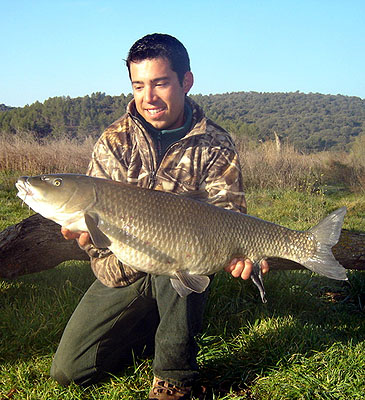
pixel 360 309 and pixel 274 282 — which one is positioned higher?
pixel 274 282

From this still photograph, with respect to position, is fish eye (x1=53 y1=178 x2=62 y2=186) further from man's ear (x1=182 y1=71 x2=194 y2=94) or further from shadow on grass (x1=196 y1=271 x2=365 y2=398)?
shadow on grass (x1=196 y1=271 x2=365 y2=398)

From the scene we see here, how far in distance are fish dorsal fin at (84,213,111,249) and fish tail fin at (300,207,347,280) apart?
1.22 m

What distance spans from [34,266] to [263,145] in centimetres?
1275

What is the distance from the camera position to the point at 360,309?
13.0 feet

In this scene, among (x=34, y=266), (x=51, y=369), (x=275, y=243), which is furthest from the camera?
(x=34, y=266)

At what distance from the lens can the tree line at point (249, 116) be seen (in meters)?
41.8

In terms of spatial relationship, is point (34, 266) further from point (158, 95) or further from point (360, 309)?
point (360, 309)

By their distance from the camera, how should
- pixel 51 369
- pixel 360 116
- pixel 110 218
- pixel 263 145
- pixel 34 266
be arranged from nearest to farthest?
pixel 110 218, pixel 51 369, pixel 34 266, pixel 263 145, pixel 360 116

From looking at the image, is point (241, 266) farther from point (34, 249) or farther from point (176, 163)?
point (34, 249)

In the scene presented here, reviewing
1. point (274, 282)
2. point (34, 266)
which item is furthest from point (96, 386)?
point (274, 282)

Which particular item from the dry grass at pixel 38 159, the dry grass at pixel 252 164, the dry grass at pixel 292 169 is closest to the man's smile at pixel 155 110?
the dry grass at pixel 292 169

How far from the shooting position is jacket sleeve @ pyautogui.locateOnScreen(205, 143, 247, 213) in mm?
3023

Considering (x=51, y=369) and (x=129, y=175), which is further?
(x=129, y=175)

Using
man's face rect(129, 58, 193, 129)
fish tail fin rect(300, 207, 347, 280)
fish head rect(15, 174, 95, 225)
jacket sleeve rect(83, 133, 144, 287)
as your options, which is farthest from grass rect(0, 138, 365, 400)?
man's face rect(129, 58, 193, 129)
